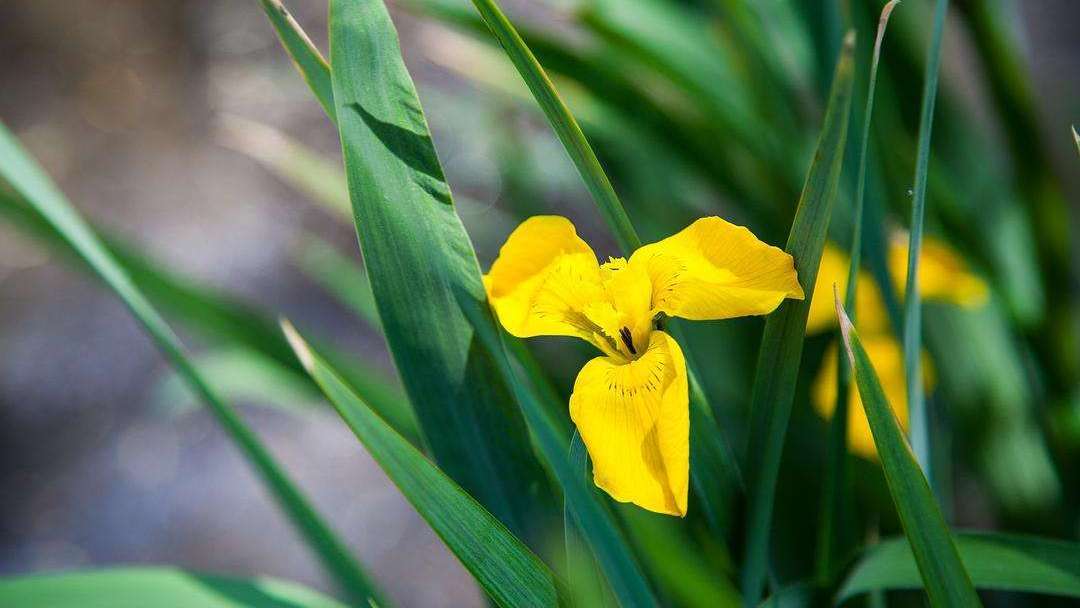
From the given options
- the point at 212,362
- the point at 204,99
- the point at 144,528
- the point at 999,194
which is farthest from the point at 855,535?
the point at 204,99

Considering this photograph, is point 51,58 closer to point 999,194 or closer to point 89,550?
point 89,550

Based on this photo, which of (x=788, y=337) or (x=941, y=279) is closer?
(x=788, y=337)

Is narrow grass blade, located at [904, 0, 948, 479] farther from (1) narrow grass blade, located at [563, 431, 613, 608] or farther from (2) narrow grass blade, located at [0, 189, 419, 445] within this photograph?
(2) narrow grass blade, located at [0, 189, 419, 445]

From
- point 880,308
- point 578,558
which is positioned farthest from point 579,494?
point 880,308

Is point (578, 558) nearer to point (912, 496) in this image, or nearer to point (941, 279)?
point (912, 496)

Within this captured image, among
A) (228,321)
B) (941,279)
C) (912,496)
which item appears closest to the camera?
(912,496)

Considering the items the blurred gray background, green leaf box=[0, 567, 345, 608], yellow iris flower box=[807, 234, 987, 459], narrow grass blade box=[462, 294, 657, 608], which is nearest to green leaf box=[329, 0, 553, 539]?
narrow grass blade box=[462, 294, 657, 608]

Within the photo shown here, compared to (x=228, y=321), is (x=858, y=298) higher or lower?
lower

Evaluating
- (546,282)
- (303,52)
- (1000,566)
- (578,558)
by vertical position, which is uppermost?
(303,52)
